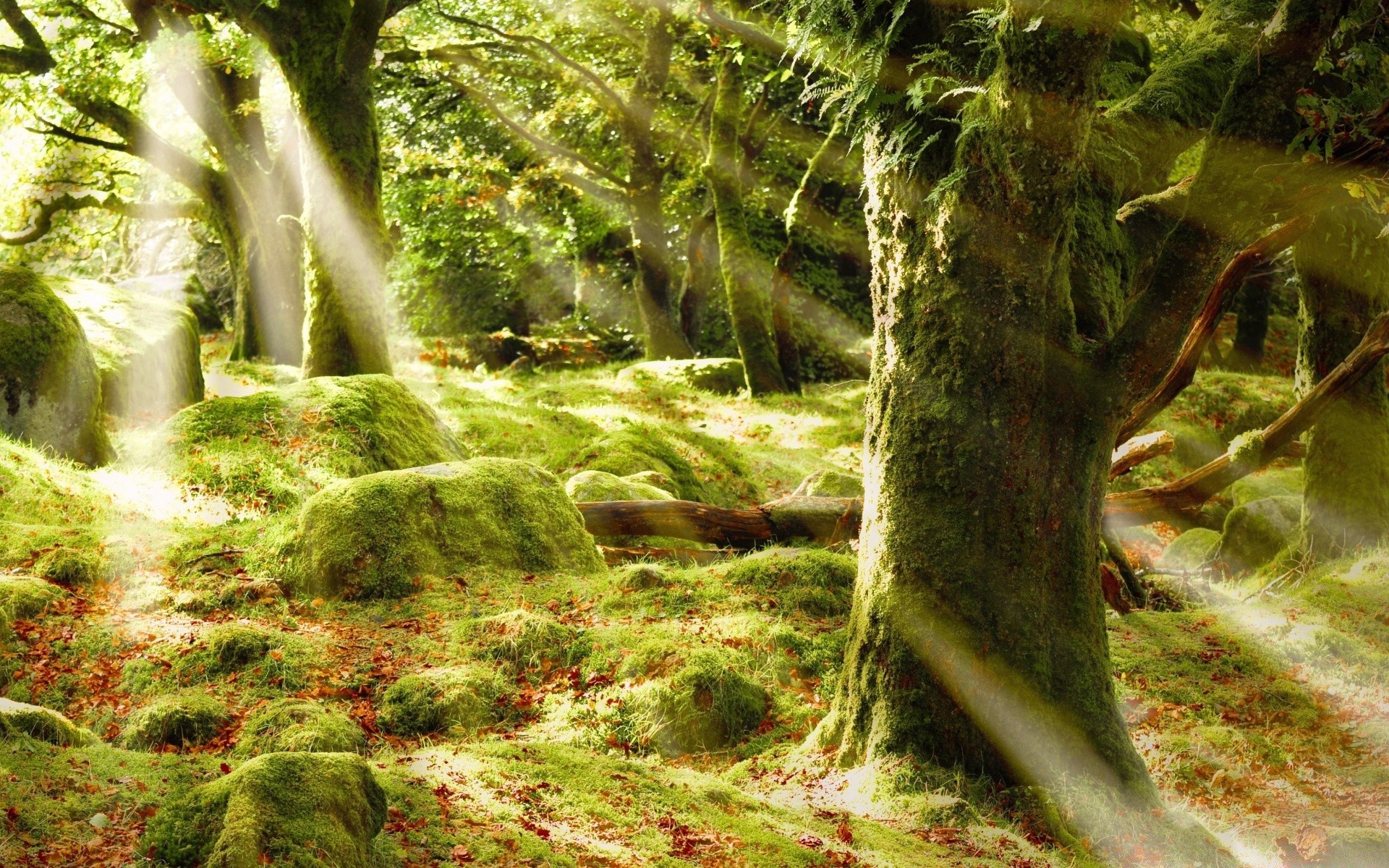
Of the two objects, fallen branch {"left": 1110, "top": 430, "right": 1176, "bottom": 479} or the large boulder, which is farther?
fallen branch {"left": 1110, "top": 430, "right": 1176, "bottom": 479}

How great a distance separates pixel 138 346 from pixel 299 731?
9.12 meters

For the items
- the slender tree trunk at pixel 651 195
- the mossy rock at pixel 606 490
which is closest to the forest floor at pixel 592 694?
the mossy rock at pixel 606 490

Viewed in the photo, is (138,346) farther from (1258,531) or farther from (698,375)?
(1258,531)

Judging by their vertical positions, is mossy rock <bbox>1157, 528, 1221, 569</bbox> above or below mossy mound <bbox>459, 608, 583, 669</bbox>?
below

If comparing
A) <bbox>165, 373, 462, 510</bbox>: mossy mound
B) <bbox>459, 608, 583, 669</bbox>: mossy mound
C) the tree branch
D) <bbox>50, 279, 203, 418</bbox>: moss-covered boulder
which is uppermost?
the tree branch

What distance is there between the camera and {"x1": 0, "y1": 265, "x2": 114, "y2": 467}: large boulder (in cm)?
980

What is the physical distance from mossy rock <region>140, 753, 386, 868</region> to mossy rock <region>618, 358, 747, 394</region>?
50.4 feet

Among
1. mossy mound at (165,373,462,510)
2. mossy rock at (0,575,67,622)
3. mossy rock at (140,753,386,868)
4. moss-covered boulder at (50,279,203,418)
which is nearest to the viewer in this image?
mossy rock at (140,753,386,868)

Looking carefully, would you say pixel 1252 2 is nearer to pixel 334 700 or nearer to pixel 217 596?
pixel 334 700

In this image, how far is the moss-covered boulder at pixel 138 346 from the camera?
39.8 ft

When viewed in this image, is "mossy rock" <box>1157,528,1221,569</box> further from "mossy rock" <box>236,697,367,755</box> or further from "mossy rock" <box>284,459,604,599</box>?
"mossy rock" <box>236,697,367,755</box>

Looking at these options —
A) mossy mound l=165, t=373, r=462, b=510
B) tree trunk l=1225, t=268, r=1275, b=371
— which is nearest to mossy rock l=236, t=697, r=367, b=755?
mossy mound l=165, t=373, r=462, b=510

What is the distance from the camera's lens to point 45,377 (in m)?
10.0

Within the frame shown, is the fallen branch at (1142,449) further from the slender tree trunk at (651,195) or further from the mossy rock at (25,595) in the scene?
the slender tree trunk at (651,195)
